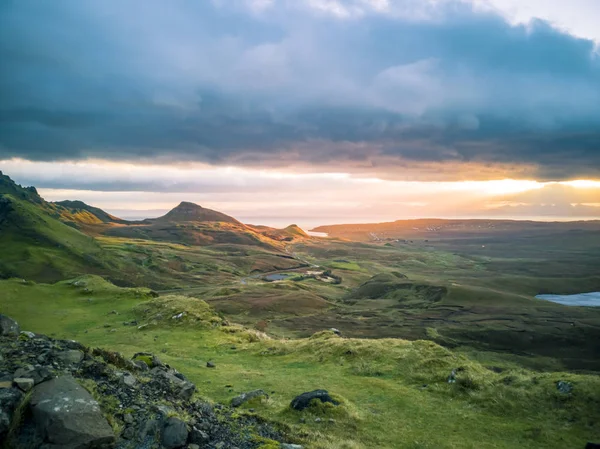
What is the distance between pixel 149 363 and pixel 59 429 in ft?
37.9

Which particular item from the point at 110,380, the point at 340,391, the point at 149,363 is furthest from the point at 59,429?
the point at 340,391

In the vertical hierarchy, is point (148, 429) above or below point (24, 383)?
below

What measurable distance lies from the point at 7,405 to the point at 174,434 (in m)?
5.22

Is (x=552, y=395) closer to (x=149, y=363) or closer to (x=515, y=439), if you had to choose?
(x=515, y=439)

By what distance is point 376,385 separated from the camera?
2605 centimetres

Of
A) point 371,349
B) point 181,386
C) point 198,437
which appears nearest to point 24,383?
point 198,437

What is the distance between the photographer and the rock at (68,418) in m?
11.5

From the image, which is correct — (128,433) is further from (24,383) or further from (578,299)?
(578,299)

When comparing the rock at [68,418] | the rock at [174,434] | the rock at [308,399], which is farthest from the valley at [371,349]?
the rock at [68,418]

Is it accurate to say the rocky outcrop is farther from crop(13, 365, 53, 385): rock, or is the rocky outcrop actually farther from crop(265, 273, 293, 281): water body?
crop(265, 273, 293, 281): water body

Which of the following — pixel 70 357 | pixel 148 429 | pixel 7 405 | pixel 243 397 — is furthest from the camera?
pixel 243 397

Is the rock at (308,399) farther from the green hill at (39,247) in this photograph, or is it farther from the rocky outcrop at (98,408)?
the green hill at (39,247)

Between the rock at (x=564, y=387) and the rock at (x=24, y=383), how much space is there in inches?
1025

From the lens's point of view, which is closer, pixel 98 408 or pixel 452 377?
pixel 98 408
